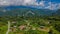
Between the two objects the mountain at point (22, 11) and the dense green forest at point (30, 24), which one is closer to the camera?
the dense green forest at point (30, 24)

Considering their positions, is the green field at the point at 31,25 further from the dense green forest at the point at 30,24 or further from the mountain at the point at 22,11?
the mountain at the point at 22,11

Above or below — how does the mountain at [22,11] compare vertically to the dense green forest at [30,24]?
above

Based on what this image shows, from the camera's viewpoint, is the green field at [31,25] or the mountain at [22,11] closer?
the green field at [31,25]

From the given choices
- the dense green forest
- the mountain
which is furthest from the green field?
the mountain

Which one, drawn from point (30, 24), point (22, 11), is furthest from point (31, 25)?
point (22, 11)

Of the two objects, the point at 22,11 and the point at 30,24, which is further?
the point at 22,11

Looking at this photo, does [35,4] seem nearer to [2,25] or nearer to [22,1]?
[22,1]

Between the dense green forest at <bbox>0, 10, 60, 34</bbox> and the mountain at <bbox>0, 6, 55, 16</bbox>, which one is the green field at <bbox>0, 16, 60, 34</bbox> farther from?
the mountain at <bbox>0, 6, 55, 16</bbox>

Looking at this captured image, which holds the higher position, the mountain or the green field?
the mountain

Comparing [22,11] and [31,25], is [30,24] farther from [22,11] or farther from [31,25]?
[22,11]

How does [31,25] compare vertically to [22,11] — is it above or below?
below

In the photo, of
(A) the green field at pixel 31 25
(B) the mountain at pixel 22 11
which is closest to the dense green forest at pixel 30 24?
(A) the green field at pixel 31 25

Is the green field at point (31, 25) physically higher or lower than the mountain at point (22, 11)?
lower
